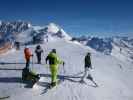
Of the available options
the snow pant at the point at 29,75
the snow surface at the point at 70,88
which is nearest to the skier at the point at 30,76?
the snow pant at the point at 29,75

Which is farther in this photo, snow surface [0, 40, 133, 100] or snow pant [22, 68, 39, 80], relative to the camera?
snow pant [22, 68, 39, 80]

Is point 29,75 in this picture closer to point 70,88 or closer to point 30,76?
point 30,76

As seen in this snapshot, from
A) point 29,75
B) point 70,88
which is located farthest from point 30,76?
point 70,88

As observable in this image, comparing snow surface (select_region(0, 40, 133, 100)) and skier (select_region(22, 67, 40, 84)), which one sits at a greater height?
skier (select_region(22, 67, 40, 84))

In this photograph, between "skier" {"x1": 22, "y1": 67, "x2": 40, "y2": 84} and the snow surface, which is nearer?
the snow surface

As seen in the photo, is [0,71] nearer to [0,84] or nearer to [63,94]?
[0,84]

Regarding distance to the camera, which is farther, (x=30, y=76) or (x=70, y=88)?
(x=70, y=88)

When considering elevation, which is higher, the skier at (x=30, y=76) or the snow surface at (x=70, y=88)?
the skier at (x=30, y=76)

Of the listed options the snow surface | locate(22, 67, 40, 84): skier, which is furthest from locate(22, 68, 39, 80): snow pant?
the snow surface

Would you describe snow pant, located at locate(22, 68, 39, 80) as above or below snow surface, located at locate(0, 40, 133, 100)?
above

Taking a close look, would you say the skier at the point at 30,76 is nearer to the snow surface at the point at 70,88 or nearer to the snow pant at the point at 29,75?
the snow pant at the point at 29,75

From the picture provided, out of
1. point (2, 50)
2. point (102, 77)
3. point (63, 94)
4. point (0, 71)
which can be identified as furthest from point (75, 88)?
point (2, 50)

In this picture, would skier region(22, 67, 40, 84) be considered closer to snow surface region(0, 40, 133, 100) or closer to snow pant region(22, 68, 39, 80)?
snow pant region(22, 68, 39, 80)

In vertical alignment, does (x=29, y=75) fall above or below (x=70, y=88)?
above
